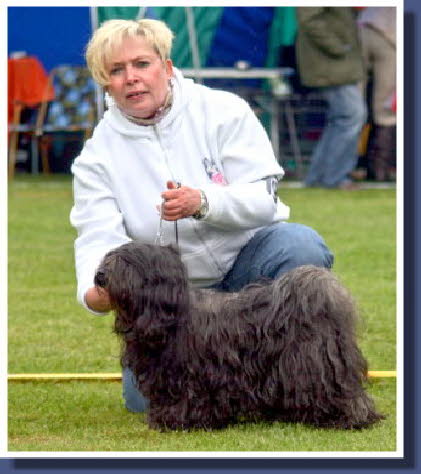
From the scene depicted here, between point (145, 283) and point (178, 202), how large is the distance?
0.87 feet

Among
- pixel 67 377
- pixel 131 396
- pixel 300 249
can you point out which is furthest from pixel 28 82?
pixel 300 249

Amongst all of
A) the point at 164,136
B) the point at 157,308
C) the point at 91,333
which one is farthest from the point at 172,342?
the point at 91,333

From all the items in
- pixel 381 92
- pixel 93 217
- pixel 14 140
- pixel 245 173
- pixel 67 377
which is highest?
pixel 381 92

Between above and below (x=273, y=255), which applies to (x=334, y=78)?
above

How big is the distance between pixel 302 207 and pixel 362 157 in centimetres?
266

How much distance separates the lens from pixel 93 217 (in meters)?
3.88

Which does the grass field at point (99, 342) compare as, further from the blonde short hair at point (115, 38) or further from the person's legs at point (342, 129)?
the blonde short hair at point (115, 38)

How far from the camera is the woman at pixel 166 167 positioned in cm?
376

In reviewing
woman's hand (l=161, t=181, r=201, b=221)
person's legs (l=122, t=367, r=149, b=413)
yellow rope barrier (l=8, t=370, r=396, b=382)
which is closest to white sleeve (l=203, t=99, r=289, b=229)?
woman's hand (l=161, t=181, r=201, b=221)

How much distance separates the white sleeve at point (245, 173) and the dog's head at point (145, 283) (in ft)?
0.94

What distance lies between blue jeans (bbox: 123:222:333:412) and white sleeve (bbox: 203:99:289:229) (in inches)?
2.8

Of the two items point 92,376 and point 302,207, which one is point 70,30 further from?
point 92,376

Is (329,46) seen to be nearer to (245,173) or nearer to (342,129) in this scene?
(342,129)

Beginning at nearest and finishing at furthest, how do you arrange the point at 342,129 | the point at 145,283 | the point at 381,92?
the point at 145,283
the point at 342,129
the point at 381,92
